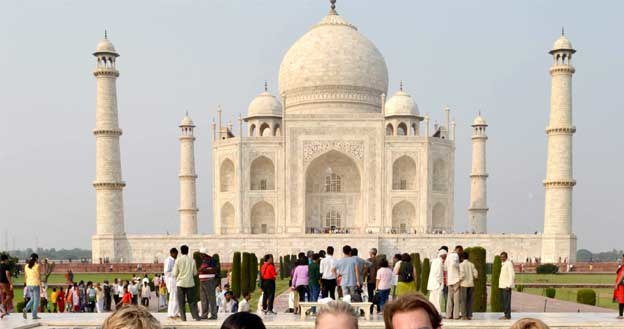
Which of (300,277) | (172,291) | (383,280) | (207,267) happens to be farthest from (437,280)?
(172,291)

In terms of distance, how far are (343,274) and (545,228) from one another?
1929cm

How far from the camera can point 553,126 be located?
2731cm

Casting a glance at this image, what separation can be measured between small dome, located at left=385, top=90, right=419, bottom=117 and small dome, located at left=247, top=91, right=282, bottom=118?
4.85 metres

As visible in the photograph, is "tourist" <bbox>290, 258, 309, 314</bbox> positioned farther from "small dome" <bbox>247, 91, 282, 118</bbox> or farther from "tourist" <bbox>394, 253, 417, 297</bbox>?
"small dome" <bbox>247, 91, 282, 118</bbox>

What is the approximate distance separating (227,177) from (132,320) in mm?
31037

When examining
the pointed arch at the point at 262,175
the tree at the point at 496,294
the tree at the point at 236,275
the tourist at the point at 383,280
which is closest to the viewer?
the tourist at the point at 383,280

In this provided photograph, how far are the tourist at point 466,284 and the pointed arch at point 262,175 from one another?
2292 centimetres

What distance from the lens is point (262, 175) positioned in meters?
32.4

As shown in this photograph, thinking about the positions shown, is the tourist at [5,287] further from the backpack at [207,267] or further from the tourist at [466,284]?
the tourist at [466,284]

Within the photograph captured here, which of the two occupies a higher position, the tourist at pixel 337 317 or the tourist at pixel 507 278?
the tourist at pixel 337 317

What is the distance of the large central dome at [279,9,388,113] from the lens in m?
33.6

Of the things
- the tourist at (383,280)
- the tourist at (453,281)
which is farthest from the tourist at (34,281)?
the tourist at (453,281)

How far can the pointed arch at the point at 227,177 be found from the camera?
107ft

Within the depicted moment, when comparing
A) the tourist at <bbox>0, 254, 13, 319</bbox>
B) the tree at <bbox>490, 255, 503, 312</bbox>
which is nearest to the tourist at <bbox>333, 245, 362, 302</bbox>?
the tree at <bbox>490, 255, 503, 312</bbox>
